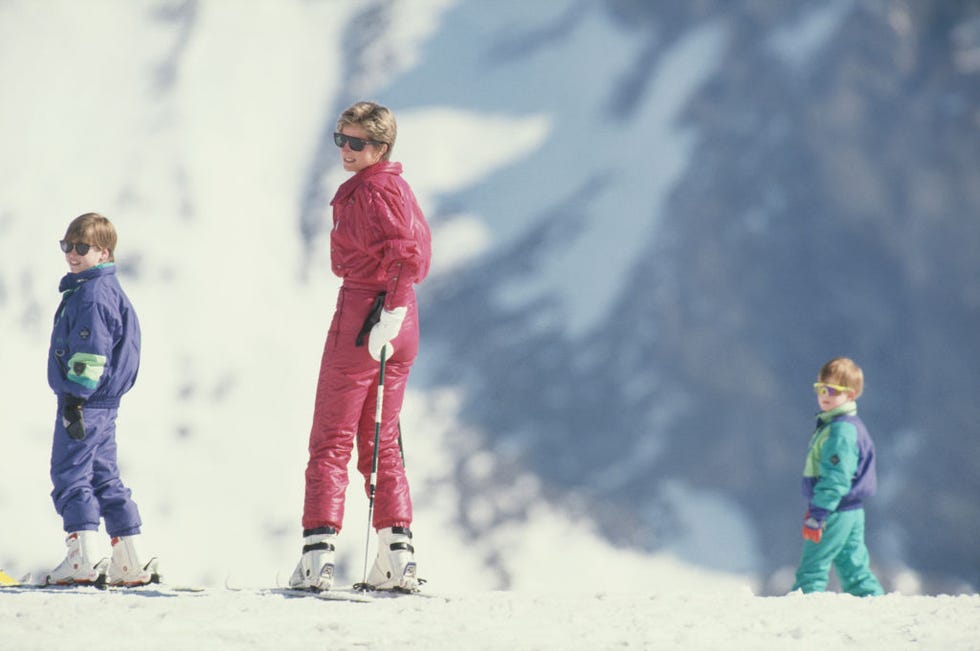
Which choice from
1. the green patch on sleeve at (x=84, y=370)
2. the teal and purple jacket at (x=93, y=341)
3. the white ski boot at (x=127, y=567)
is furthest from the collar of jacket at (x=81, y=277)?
the white ski boot at (x=127, y=567)

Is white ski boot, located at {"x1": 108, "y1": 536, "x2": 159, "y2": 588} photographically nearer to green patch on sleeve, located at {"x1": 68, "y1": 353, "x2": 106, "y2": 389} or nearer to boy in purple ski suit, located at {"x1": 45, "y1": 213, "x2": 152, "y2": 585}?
boy in purple ski suit, located at {"x1": 45, "y1": 213, "x2": 152, "y2": 585}

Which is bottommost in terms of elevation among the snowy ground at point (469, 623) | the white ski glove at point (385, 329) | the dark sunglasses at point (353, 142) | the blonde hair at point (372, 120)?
the snowy ground at point (469, 623)

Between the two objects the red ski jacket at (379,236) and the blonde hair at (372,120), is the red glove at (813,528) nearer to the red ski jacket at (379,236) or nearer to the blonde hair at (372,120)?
the red ski jacket at (379,236)

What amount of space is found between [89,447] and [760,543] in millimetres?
51916

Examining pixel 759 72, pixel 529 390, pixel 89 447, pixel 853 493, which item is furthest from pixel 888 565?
pixel 89 447

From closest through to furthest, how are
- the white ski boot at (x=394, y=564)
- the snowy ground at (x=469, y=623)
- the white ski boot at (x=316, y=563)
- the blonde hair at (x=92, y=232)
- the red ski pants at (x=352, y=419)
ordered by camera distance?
the snowy ground at (x=469, y=623)
the white ski boot at (x=316, y=563)
the red ski pants at (x=352, y=419)
the white ski boot at (x=394, y=564)
the blonde hair at (x=92, y=232)

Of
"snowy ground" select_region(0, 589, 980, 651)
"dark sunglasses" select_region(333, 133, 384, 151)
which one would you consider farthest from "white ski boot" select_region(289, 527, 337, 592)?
"dark sunglasses" select_region(333, 133, 384, 151)

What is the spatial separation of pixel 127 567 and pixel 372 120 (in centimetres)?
258

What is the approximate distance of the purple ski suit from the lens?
20.0ft

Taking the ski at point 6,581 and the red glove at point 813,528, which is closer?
the ski at point 6,581

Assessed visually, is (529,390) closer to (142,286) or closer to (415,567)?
(142,286)

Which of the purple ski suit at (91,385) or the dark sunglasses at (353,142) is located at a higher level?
→ the dark sunglasses at (353,142)

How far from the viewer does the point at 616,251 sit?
66562mm

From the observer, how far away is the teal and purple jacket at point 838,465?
780 centimetres
